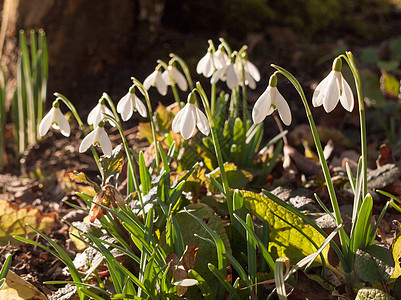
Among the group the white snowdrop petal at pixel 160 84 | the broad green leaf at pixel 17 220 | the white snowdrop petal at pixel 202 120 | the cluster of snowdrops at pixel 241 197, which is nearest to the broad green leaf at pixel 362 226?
the cluster of snowdrops at pixel 241 197

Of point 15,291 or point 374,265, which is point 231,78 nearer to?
point 374,265

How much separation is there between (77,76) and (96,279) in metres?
2.21

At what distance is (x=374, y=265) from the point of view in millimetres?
1345

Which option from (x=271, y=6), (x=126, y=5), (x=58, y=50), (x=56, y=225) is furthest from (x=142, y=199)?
(x=271, y=6)

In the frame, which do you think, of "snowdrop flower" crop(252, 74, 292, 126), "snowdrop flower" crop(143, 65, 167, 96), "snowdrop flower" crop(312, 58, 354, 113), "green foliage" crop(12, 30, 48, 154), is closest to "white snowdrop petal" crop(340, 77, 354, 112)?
"snowdrop flower" crop(312, 58, 354, 113)

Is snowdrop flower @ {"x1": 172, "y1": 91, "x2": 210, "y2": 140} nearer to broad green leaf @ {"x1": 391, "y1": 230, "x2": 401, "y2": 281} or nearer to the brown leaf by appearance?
broad green leaf @ {"x1": 391, "y1": 230, "x2": 401, "y2": 281}

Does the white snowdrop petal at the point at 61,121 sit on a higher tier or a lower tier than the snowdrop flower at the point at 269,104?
lower

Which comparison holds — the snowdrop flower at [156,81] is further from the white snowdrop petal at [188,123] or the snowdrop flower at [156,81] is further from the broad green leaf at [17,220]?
the broad green leaf at [17,220]

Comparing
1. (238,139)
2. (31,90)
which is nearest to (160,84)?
(238,139)

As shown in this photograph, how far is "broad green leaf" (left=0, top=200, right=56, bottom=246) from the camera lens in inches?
72.0

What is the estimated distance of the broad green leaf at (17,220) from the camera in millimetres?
1828

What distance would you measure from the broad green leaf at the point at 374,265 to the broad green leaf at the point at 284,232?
0.10 meters

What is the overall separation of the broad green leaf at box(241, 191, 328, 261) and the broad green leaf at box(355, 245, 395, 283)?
98mm

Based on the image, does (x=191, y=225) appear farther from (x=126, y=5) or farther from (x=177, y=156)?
(x=126, y=5)
